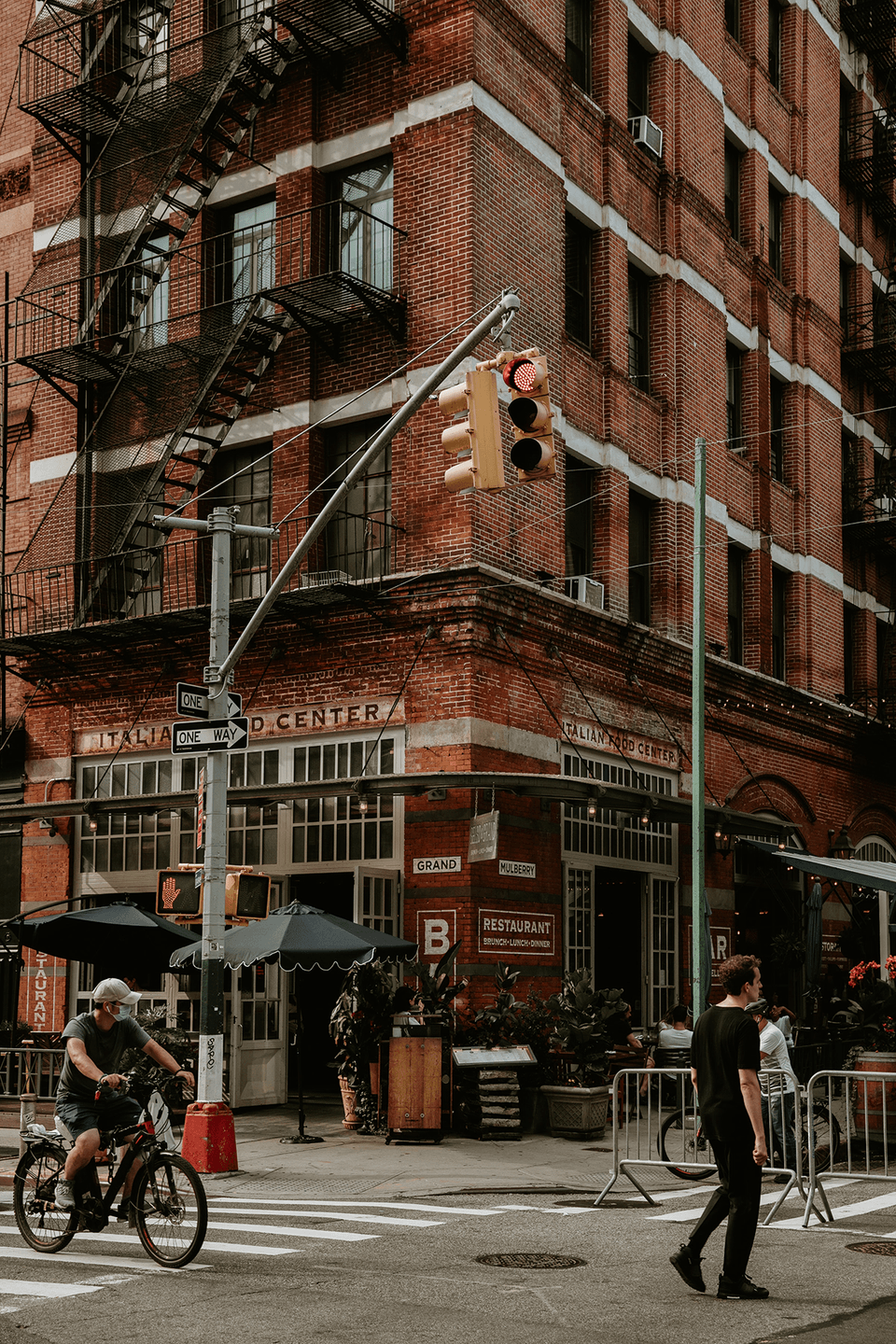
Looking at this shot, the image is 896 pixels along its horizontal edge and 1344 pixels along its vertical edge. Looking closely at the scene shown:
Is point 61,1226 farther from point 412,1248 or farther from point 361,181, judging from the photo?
point 361,181

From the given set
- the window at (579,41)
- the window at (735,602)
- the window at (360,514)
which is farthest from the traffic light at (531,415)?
the window at (735,602)

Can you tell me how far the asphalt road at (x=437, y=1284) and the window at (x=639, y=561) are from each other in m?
13.5

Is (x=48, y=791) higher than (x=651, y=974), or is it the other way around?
(x=48, y=791)

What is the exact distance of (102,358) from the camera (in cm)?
2206

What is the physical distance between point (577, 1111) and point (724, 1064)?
347 inches

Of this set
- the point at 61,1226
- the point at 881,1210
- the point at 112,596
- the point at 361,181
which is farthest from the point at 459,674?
the point at 61,1226

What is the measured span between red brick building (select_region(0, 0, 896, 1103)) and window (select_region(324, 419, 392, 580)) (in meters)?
0.07

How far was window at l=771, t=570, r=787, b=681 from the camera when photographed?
1152 inches

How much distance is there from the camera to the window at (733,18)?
2904 cm

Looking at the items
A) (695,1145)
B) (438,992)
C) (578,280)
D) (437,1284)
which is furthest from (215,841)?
(578,280)

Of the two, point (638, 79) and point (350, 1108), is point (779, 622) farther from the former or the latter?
point (350, 1108)

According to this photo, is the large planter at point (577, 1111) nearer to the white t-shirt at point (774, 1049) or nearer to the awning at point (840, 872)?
the white t-shirt at point (774, 1049)

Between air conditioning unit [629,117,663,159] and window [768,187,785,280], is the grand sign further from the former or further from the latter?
window [768,187,785,280]

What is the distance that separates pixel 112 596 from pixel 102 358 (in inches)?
134
